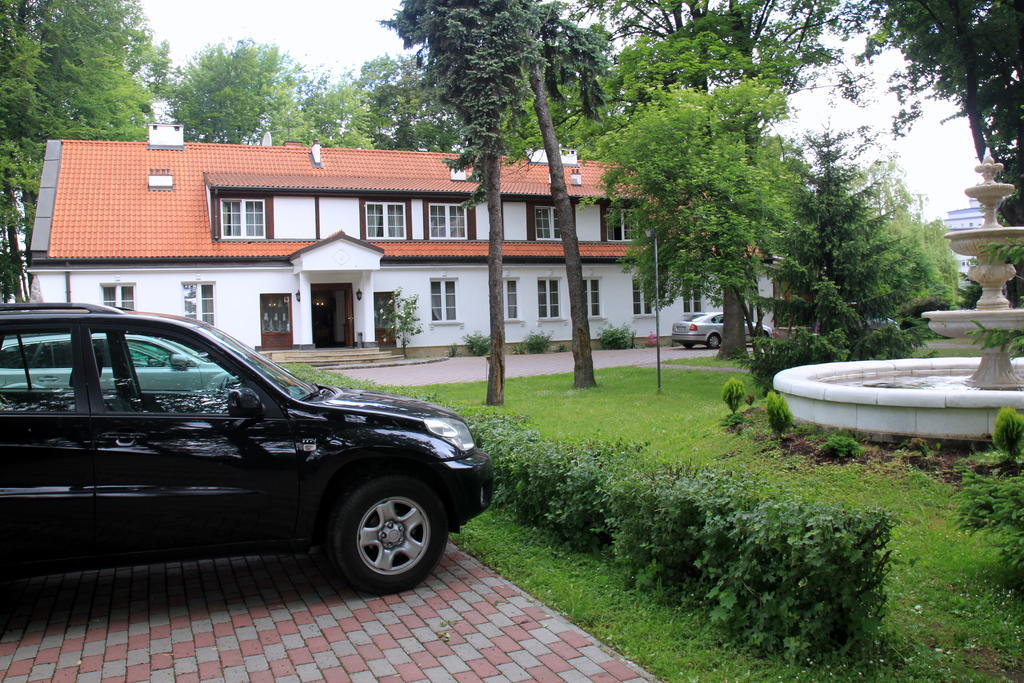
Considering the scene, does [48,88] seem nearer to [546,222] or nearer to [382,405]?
[546,222]

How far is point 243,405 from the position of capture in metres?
4.97

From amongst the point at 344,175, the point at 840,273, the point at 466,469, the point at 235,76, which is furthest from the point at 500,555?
the point at 235,76

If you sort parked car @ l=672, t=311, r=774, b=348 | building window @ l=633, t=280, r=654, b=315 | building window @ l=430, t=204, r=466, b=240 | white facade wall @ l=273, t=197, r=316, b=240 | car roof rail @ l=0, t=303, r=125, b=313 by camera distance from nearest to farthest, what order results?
car roof rail @ l=0, t=303, r=125, b=313
white facade wall @ l=273, t=197, r=316, b=240
building window @ l=430, t=204, r=466, b=240
parked car @ l=672, t=311, r=774, b=348
building window @ l=633, t=280, r=654, b=315

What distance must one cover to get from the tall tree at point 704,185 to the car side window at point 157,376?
15.7 meters

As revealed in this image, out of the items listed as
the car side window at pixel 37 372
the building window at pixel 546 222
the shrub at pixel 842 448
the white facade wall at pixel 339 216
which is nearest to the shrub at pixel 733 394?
the shrub at pixel 842 448

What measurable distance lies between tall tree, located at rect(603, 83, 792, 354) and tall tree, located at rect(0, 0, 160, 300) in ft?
86.9

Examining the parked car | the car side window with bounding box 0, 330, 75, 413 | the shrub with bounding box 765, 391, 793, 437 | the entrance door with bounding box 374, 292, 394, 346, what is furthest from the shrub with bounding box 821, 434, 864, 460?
the parked car

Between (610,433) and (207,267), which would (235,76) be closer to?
(207,267)

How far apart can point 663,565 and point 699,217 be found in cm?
1603

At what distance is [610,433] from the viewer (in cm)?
1155

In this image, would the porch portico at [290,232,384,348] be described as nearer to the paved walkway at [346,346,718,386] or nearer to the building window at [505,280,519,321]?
the paved walkway at [346,346,718,386]

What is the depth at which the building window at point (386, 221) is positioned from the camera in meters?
32.7

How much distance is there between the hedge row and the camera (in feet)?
13.0

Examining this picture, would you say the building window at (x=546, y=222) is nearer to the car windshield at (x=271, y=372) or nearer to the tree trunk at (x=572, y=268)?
the tree trunk at (x=572, y=268)
